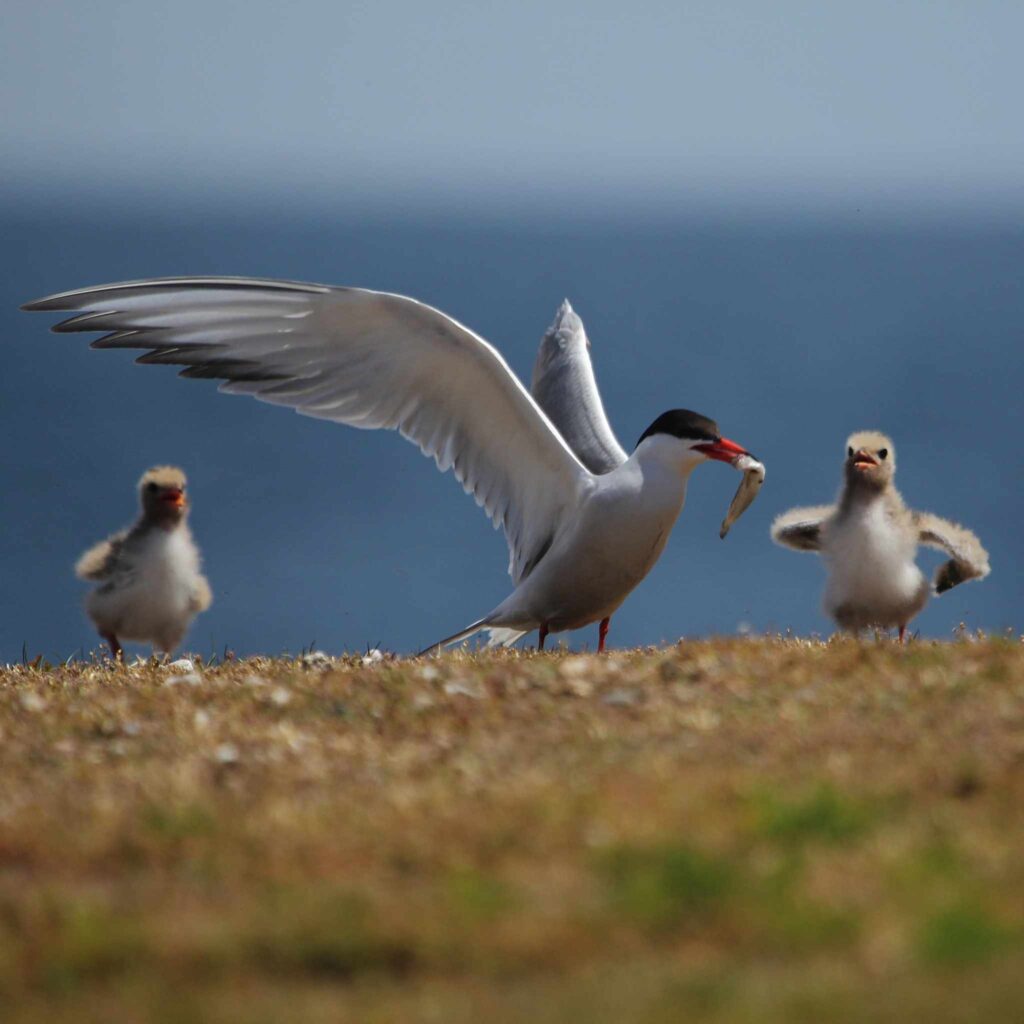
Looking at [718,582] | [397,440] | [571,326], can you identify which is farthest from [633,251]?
[571,326]

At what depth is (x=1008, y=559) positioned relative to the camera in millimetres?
54156

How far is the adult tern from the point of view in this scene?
9570 mm

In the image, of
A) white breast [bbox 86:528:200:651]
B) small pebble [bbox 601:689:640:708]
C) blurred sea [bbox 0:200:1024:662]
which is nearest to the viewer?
small pebble [bbox 601:689:640:708]

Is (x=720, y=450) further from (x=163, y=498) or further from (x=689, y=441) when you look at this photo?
(x=163, y=498)

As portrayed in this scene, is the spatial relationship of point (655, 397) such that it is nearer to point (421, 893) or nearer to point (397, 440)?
point (397, 440)

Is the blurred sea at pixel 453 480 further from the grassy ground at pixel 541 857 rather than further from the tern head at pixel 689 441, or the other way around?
the grassy ground at pixel 541 857

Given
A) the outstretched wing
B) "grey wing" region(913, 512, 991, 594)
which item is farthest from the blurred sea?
"grey wing" region(913, 512, 991, 594)

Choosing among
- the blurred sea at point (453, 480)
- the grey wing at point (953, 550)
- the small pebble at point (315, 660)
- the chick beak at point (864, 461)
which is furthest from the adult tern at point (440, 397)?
the grey wing at point (953, 550)

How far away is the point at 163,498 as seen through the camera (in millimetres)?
12969

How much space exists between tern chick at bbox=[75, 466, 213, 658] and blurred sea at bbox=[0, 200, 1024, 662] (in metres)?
3.27

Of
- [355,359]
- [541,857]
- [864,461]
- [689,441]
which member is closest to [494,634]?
[689,441]

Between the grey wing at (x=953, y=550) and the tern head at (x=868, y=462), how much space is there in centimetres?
39

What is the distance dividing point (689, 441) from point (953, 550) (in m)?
2.11

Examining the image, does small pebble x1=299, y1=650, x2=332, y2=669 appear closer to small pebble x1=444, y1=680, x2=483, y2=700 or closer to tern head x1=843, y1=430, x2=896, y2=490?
small pebble x1=444, y1=680, x2=483, y2=700
